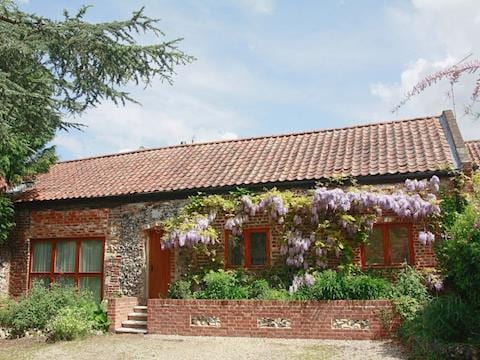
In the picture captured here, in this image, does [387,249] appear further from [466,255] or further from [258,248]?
[466,255]

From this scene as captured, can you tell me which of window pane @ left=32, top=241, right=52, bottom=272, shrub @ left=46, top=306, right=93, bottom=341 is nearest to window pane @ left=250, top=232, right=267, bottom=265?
shrub @ left=46, top=306, right=93, bottom=341

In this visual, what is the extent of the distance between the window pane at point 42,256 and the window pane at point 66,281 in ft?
1.57

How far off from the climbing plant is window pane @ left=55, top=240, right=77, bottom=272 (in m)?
3.35

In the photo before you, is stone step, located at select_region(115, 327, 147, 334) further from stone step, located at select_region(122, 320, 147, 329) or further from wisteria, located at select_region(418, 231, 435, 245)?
wisteria, located at select_region(418, 231, 435, 245)

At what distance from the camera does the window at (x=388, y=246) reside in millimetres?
11727

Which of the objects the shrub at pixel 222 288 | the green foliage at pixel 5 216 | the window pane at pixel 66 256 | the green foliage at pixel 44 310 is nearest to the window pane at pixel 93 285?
the window pane at pixel 66 256

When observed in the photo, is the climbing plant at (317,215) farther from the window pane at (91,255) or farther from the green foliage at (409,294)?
the window pane at (91,255)

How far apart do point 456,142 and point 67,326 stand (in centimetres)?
993

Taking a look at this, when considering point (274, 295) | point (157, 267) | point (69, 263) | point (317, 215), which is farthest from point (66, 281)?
point (317, 215)

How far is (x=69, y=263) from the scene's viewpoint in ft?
48.0

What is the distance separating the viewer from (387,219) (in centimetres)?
1187

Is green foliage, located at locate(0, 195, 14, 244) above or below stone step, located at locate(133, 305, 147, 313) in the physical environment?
above

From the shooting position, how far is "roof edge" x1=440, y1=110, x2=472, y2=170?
1147 cm

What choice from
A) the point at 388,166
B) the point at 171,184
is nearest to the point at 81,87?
the point at 171,184
